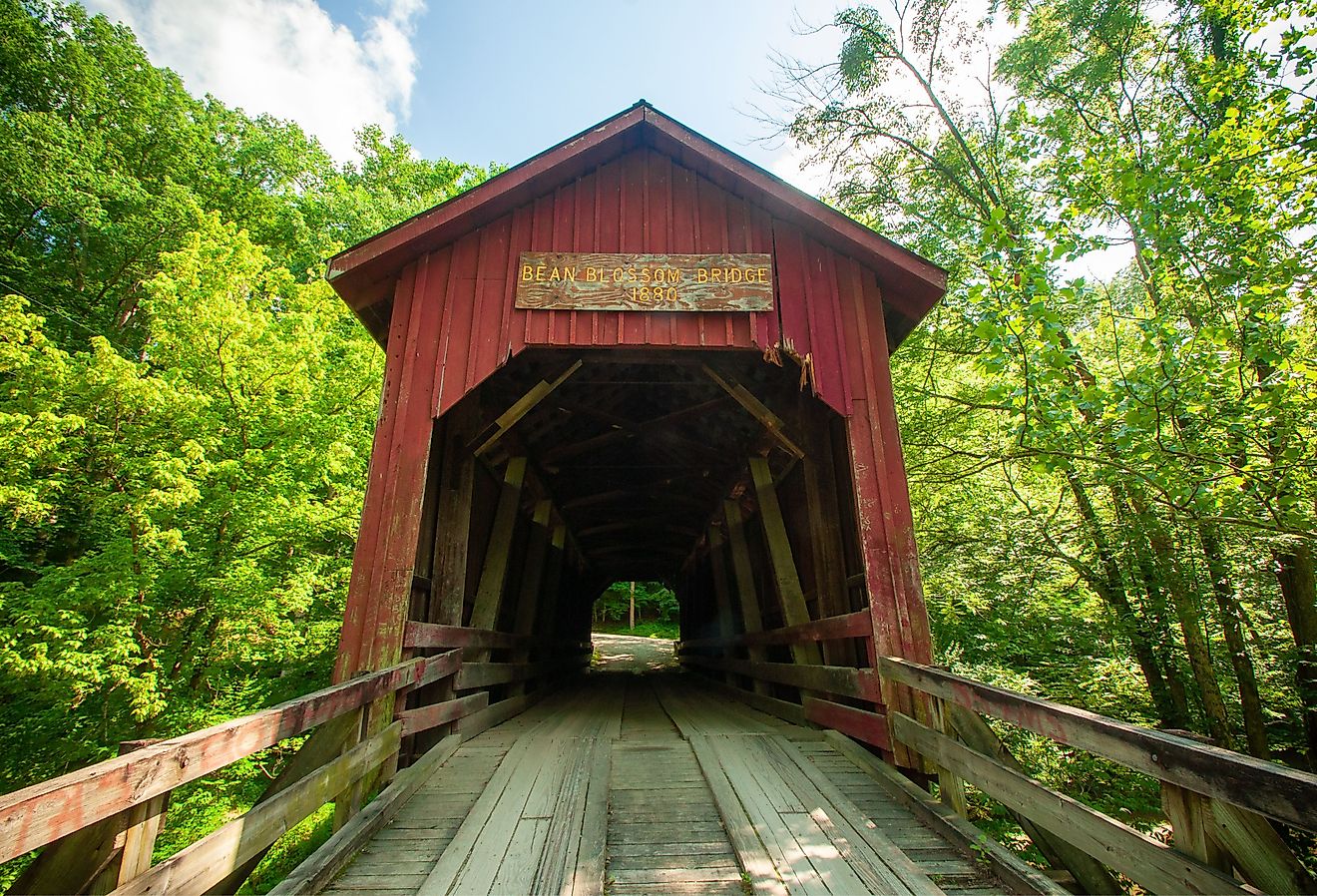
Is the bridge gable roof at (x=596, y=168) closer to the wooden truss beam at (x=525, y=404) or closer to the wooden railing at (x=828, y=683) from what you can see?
Result: the wooden truss beam at (x=525, y=404)

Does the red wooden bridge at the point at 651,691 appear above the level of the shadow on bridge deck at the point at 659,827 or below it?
above

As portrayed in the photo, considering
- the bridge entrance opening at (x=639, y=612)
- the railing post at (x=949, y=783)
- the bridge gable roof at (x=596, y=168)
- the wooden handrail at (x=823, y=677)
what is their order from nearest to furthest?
the railing post at (x=949, y=783), the wooden handrail at (x=823, y=677), the bridge gable roof at (x=596, y=168), the bridge entrance opening at (x=639, y=612)

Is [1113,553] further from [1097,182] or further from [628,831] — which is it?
[628,831]

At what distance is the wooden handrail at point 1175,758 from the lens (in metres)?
1.33

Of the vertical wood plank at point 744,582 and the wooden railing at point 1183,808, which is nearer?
the wooden railing at point 1183,808

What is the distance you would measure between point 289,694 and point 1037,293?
35.7ft

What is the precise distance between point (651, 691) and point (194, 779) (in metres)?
7.51

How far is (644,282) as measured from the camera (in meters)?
4.66

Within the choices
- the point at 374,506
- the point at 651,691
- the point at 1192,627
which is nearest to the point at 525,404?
the point at 374,506

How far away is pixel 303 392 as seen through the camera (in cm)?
859

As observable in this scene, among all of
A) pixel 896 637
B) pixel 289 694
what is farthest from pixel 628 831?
pixel 289 694

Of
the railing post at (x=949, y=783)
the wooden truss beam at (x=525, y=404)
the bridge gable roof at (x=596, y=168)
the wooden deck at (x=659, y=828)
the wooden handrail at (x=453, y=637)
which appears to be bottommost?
the wooden deck at (x=659, y=828)

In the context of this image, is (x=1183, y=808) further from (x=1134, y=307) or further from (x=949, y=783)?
(x=1134, y=307)

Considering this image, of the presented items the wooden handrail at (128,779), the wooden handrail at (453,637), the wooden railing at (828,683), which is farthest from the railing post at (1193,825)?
the wooden handrail at (453,637)
